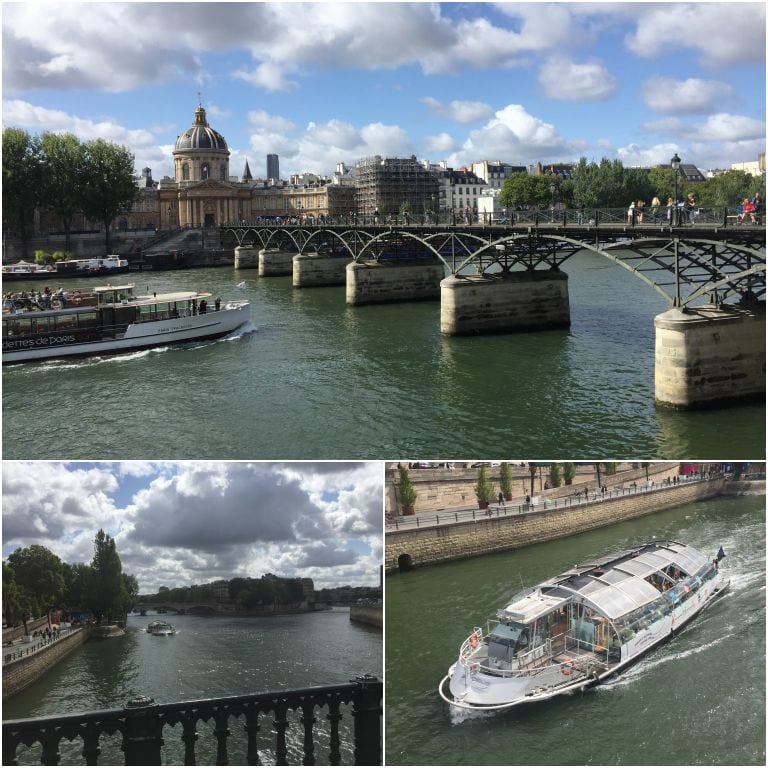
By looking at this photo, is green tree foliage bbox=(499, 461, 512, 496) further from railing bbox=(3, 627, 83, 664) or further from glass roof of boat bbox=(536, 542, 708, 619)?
railing bbox=(3, 627, 83, 664)

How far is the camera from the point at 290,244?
67438 millimetres

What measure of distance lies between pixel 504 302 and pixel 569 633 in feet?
65.8

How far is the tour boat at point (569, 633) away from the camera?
11.1 meters

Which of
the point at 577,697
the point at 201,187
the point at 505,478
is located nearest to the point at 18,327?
the point at 505,478

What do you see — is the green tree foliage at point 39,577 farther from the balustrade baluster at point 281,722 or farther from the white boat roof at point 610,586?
the white boat roof at point 610,586

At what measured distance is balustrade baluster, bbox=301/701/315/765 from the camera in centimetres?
816

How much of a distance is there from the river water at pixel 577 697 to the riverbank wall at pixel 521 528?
270 millimetres

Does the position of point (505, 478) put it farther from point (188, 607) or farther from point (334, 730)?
point (334, 730)

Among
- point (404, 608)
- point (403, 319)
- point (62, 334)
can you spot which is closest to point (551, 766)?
point (404, 608)

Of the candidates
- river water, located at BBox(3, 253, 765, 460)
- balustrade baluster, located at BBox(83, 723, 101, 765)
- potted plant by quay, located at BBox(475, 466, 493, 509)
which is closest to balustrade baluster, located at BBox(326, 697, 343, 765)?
balustrade baluster, located at BBox(83, 723, 101, 765)

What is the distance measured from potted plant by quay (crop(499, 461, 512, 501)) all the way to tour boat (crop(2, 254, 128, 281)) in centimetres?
5103

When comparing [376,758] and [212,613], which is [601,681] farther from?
[212,613]

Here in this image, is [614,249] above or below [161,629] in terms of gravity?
above

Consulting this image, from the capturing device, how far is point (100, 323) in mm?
28969
